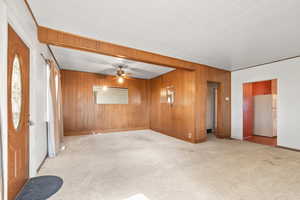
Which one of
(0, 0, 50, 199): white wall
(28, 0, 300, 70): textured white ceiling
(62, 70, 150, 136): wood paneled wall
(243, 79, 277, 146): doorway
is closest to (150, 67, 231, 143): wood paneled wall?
(243, 79, 277, 146): doorway

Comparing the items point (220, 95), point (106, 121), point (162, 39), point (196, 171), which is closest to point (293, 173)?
point (196, 171)

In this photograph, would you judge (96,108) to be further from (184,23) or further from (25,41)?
(184,23)

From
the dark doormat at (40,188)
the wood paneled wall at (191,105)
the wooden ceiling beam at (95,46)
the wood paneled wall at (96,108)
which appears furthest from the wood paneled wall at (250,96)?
the dark doormat at (40,188)

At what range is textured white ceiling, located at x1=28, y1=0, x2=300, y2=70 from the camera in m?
1.91

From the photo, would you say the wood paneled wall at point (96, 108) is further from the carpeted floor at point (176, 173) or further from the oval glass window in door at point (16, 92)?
the oval glass window in door at point (16, 92)

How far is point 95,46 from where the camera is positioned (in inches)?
114

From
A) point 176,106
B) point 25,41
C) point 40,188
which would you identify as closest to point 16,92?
point 25,41

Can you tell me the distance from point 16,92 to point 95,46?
166cm

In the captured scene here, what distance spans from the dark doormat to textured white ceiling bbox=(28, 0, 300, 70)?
Result: 264 centimetres

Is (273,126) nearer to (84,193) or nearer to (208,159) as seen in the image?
(208,159)

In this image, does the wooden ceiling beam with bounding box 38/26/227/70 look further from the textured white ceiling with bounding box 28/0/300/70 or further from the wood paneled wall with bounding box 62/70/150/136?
the wood paneled wall with bounding box 62/70/150/136

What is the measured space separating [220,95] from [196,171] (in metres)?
3.62

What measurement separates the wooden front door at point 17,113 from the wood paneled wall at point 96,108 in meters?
3.67

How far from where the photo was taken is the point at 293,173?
2.47 metres
